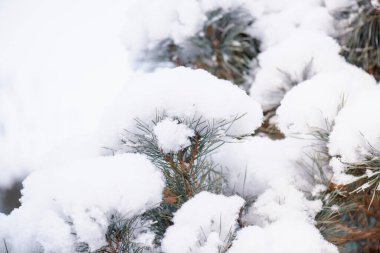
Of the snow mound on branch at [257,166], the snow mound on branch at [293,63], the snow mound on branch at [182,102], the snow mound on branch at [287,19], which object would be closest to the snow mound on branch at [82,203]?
the snow mound on branch at [182,102]

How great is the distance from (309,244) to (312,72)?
0.77 meters

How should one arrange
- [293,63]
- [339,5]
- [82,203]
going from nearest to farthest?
[82,203], [293,63], [339,5]

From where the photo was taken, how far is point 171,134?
2.27 feet

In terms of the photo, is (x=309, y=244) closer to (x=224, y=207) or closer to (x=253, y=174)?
(x=224, y=207)

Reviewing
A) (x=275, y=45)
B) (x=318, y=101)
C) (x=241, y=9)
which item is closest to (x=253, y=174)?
(x=318, y=101)

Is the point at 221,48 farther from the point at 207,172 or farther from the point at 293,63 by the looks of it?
the point at 207,172

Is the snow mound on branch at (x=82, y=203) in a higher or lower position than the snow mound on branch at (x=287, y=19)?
lower

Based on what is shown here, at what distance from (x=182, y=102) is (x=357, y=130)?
379 millimetres

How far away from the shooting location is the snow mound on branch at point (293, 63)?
1205 millimetres

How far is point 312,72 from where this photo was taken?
1.21m

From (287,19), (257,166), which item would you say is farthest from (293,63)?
(257,166)

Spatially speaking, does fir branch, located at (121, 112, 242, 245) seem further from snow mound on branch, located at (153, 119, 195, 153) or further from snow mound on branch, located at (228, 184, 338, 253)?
snow mound on branch, located at (228, 184, 338, 253)

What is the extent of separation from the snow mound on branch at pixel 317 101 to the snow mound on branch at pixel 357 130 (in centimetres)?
5

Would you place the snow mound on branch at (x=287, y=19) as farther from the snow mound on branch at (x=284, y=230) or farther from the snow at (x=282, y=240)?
the snow at (x=282, y=240)
